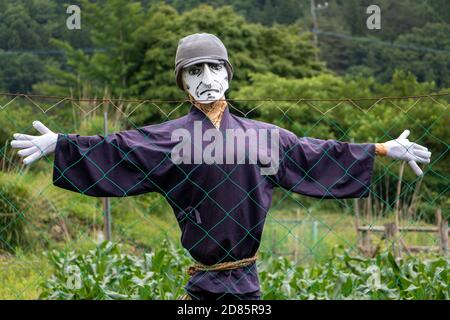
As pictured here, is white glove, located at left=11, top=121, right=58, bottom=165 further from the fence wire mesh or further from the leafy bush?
the leafy bush

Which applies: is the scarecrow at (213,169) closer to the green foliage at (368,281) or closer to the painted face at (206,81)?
the painted face at (206,81)

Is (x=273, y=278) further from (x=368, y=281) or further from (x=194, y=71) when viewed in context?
(x=194, y=71)

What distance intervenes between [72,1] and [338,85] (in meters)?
3.82

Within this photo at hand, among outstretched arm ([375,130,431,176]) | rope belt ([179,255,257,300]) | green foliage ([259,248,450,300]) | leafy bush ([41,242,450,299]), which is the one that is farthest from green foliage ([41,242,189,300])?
outstretched arm ([375,130,431,176])

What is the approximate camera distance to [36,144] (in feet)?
10.1

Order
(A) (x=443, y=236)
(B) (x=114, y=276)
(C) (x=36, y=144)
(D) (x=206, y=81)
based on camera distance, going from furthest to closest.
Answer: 1. (A) (x=443, y=236)
2. (B) (x=114, y=276)
3. (D) (x=206, y=81)
4. (C) (x=36, y=144)

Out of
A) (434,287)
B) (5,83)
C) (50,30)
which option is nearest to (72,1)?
(50,30)

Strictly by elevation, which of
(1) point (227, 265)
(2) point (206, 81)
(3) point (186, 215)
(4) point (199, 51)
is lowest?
(1) point (227, 265)

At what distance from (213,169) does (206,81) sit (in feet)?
1.13

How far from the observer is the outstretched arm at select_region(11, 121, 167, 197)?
3.15 m

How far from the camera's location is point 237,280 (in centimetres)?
329

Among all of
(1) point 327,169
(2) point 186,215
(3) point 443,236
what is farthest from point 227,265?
(3) point 443,236

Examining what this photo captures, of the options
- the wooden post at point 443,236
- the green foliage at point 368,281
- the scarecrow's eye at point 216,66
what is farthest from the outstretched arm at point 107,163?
the wooden post at point 443,236
